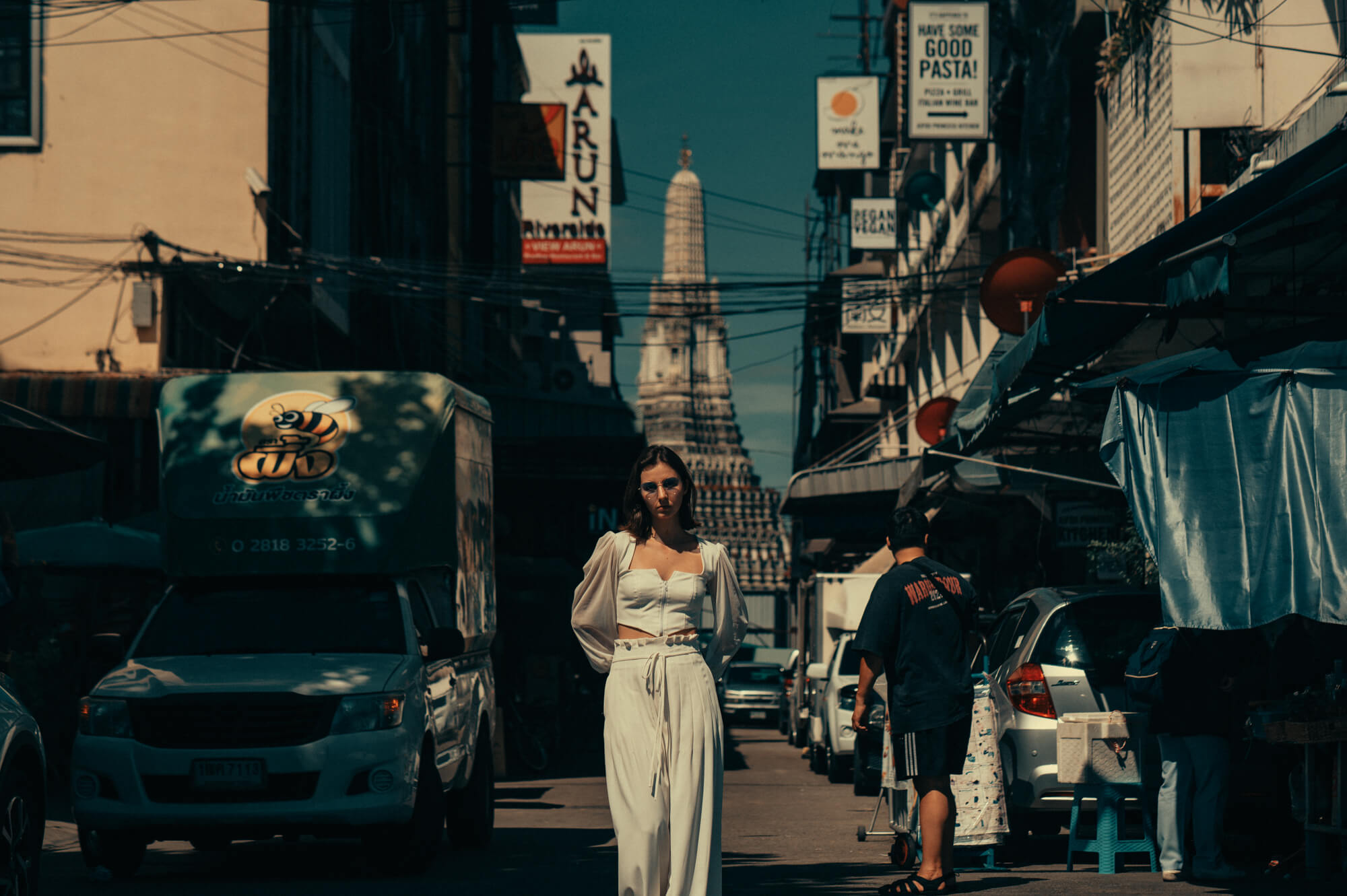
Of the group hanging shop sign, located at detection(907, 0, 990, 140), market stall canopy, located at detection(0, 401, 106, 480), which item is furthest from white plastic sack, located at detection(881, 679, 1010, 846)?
hanging shop sign, located at detection(907, 0, 990, 140)

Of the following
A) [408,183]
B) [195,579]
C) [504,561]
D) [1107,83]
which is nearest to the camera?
[195,579]

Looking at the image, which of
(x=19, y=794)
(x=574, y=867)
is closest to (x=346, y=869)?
(x=574, y=867)

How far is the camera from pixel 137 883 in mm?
9805

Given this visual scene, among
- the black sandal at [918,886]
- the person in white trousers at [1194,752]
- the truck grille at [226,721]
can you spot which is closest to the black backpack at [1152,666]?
the person in white trousers at [1194,752]

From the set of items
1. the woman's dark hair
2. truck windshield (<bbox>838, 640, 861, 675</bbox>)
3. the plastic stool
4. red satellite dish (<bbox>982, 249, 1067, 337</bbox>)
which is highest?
red satellite dish (<bbox>982, 249, 1067, 337</bbox>)

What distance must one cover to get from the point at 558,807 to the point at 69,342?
31.9 feet

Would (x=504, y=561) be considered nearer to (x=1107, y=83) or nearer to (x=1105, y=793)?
(x=1107, y=83)

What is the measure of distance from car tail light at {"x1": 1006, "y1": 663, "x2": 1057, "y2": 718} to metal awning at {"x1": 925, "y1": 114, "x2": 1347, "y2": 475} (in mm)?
2018

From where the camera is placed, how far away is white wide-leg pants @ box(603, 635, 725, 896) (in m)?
6.04

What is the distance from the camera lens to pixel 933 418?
83.9 feet

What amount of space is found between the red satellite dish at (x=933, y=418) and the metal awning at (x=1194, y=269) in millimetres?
11798

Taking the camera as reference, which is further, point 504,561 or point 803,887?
point 504,561

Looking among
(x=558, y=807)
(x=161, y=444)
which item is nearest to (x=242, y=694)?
(x=161, y=444)

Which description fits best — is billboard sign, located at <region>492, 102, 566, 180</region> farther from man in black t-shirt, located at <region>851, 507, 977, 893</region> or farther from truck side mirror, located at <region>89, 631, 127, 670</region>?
man in black t-shirt, located at <region>851, 507, 977, 893</region>
